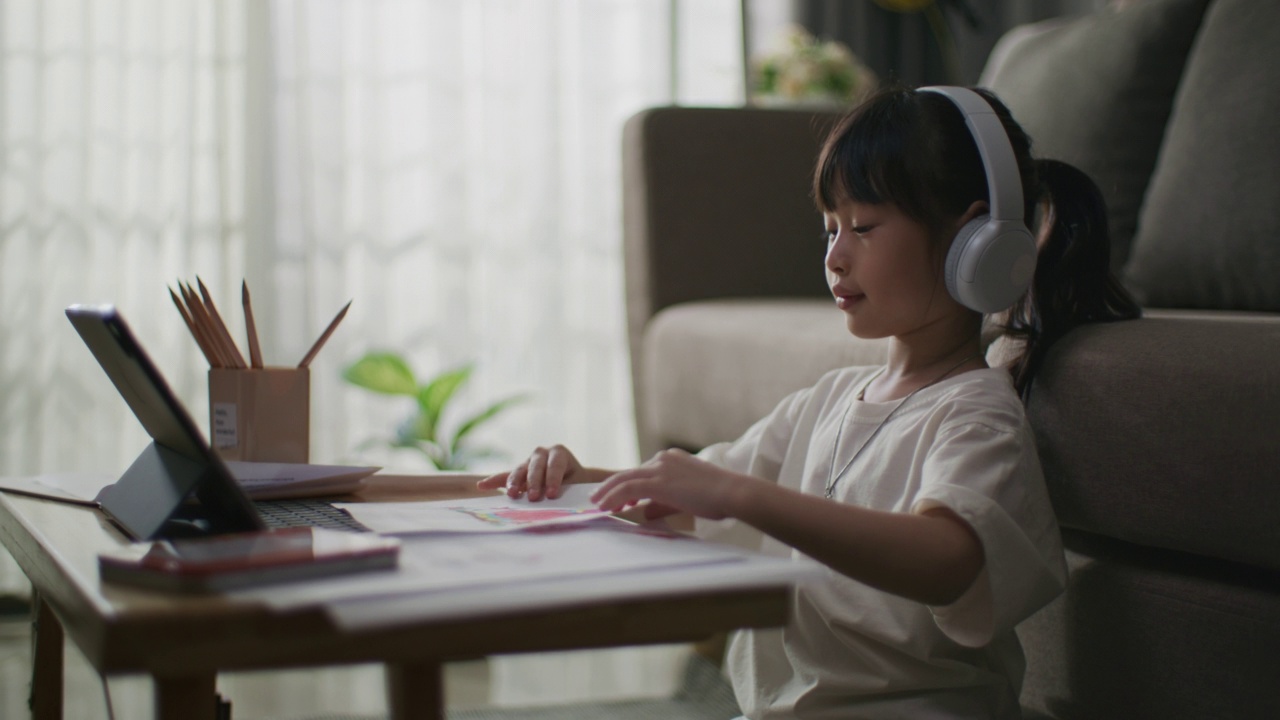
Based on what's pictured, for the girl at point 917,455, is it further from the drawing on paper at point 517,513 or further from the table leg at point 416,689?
the table leg at point 416,689

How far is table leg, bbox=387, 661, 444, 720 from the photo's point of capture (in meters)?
0.50

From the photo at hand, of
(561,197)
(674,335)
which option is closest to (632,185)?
(674,335)

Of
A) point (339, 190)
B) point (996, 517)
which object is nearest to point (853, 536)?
point (996, 517)

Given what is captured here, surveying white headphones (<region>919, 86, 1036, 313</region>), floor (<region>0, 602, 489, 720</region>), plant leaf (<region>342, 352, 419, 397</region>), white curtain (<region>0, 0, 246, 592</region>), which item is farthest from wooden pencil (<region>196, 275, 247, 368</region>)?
white curtain (<region>0, 0, 246, 592</region>)

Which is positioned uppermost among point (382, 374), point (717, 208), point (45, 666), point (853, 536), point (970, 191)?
point (717, 208)

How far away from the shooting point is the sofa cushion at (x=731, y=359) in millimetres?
1356

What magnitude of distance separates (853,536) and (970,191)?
1.21 feet

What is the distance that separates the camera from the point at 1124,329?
938 millimetres

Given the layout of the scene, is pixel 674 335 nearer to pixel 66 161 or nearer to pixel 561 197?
pixel 561 197

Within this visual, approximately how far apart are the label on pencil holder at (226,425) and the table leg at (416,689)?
489mm

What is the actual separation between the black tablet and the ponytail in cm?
65

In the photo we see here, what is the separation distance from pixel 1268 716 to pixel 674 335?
3.72 ft

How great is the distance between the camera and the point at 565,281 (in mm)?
2865

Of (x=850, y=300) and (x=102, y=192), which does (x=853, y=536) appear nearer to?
(x=850, y=300)
